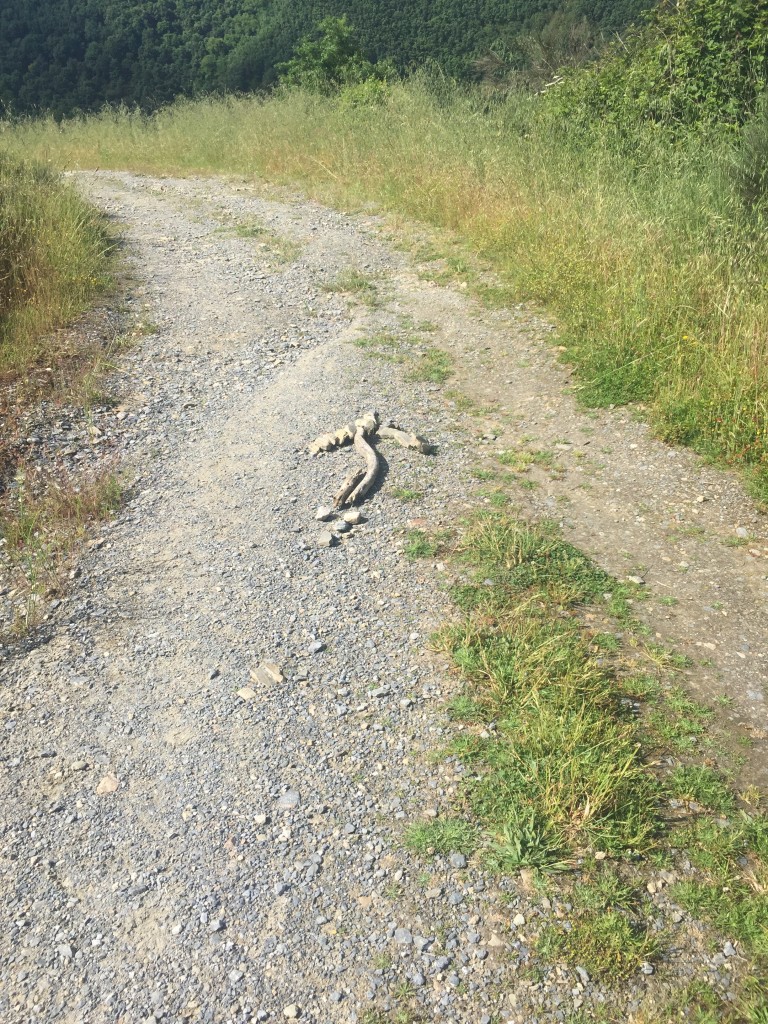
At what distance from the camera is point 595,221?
22.6 feet

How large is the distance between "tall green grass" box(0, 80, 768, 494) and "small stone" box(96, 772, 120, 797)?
141 inches

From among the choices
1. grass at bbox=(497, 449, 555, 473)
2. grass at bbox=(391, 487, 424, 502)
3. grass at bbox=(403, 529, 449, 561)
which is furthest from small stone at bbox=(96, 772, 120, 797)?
grass at bbox=(497, 449, 555, 473)

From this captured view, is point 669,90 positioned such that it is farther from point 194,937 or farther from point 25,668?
point 194,937

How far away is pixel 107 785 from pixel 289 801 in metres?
0.68

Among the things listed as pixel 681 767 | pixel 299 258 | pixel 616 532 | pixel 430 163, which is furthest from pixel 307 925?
pixel 430 163

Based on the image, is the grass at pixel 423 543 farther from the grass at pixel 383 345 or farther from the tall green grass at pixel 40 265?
the tall green grass at pixel 40 265

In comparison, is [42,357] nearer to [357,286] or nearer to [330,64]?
[357,286]

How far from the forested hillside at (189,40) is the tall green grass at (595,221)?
341 inches

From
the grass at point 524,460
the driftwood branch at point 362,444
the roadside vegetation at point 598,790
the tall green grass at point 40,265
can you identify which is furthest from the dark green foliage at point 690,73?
the roadside vegetation at point 598,790

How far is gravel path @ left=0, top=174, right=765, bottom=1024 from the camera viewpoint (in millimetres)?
2338

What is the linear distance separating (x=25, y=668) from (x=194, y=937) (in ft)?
5.22

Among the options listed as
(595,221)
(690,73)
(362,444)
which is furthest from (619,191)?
(362,444)

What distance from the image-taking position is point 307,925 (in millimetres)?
2467

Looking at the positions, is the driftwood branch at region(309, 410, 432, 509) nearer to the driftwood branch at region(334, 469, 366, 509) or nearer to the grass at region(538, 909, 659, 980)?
the driftwood branch at region(334, 469, 366, 509)
